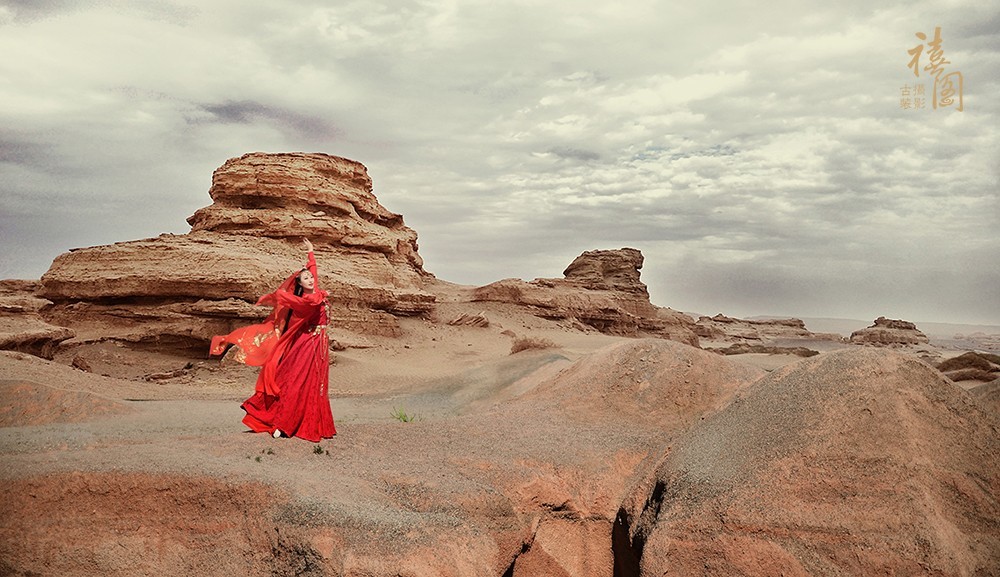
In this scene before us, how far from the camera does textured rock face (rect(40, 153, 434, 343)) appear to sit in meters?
16.9

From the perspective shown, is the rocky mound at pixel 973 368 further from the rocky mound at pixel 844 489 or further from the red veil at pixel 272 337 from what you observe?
the red veil at pixel 272 337

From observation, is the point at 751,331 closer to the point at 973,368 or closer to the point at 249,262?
the point at 973,368

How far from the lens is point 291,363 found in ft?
25.2

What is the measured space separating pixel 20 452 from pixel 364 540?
11.8 ft

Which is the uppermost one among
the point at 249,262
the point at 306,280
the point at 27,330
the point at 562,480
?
the point at 249,262

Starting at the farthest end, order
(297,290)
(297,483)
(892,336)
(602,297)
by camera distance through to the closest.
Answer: (892,336) → (602,297) → (297,290) → (297,483)

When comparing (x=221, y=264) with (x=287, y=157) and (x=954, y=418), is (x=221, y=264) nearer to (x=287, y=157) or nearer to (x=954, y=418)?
(x=287, y=157)

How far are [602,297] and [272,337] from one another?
26487 mm

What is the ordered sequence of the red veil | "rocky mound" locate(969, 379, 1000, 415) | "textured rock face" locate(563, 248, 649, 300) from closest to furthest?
"rocky mound" locate(969, 379, 1000, 415)
the red veil
"textured rock face" locate(563, 248, 649, 300)

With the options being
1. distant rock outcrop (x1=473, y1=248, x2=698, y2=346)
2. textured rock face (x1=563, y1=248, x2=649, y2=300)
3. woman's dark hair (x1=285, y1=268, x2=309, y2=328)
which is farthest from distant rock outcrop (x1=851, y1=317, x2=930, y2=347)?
woman's dark hair (x1=285, y1=268, x2=309, y2=328)

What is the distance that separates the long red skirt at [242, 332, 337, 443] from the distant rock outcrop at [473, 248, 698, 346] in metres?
22.5

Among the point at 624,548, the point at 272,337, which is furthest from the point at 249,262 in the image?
the point at 624,548

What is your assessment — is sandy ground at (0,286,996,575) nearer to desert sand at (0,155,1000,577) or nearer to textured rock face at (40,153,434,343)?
desert sand at (0,155,1000,577)

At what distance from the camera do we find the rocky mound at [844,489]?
4414 millimetres
